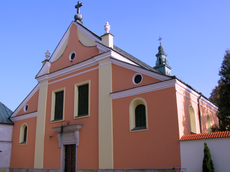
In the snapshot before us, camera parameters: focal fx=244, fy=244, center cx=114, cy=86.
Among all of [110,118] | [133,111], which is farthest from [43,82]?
[133,111]

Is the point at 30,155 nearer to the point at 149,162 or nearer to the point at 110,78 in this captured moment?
the point at 110,78

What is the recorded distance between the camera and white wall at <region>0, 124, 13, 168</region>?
1952cm

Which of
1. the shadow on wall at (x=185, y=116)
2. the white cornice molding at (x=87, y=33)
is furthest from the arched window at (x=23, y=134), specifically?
the shadow on wall at (x=185, y=116)

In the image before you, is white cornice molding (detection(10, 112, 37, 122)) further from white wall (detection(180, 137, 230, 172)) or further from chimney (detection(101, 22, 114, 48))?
white wall (detection(180, 137, 230, 172))

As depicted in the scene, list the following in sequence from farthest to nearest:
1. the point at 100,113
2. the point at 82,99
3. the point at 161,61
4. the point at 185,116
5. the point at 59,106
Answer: the point at 161,61
the point at 59,106
the point at 82,99
the point at 100,113
the point at 185,116

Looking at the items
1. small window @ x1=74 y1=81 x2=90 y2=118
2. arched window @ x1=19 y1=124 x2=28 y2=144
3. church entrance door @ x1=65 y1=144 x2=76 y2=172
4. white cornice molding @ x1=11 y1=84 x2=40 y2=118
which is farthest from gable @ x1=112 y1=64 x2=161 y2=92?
arched window @ x1=19 y1=124 x2=28 y2=144

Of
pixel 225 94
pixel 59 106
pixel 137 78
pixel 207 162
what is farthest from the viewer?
pixel 59 106

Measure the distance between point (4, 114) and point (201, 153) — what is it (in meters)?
17.1

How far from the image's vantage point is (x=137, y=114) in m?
13.3

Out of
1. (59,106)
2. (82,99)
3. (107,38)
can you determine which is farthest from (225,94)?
(59,106)

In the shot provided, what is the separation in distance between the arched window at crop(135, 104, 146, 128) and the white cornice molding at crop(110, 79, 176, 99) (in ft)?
2.69

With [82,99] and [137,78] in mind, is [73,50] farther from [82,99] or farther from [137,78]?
[137,78]

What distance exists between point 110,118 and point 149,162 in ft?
11.1

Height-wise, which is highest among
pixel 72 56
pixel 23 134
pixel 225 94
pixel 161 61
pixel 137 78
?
pixel 161 61
